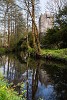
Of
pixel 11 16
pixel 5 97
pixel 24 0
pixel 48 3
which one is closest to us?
pixel 5 97

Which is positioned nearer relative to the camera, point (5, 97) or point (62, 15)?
point (5, 97)

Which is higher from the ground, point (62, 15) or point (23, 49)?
point (62, 15)

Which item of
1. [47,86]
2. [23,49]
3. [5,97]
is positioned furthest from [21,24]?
[5,97]

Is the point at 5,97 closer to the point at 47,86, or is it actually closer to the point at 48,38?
the point at 47,86

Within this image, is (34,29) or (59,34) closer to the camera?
(34,29)

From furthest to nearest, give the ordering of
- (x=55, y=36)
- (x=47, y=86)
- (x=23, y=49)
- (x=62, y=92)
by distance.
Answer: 1. (x=23, y=49)
2. (x=55, y=36)
3. (x=47, y=86)
4. (x=62, y=92)

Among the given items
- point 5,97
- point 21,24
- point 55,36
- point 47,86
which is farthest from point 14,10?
point 5,97

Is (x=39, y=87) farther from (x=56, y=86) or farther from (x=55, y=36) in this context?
(x=55, y=36)

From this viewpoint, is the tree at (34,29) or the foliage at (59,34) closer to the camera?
the tree at (34,29)

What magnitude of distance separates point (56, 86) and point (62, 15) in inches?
1191

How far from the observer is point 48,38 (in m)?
42.5

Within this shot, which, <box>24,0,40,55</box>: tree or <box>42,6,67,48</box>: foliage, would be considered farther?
<box>42,6,67,48</box>: foliage

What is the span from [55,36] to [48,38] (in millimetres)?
2391

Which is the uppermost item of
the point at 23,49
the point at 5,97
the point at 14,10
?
the point at 14,10
